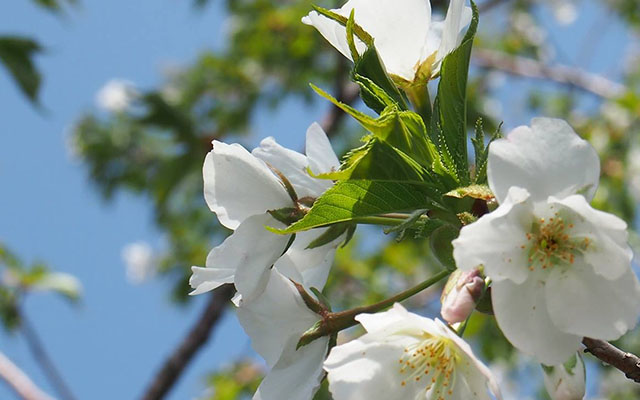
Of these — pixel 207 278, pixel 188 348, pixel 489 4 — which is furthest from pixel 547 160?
pixel 489 4

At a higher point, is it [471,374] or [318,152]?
[318,152]

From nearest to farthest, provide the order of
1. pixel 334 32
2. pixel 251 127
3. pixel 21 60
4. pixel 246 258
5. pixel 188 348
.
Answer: pixel 246 258, pixel 334 32, pixel 21 60, pixel 188 348, pixel 251 127

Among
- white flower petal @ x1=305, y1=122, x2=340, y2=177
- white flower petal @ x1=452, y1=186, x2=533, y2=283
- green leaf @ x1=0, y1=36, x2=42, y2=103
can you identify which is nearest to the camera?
white flower petal @ x1=452, y1=186, x2=533, y2=283

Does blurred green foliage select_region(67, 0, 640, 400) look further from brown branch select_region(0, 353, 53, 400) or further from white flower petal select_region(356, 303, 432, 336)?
white flower petal select_region(356, 303, 432, 336)

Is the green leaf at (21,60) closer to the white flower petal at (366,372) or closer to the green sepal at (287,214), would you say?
the green sepal at (287,214)

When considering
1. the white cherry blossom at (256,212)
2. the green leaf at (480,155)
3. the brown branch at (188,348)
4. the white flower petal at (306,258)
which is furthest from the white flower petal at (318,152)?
the brown branch at (188,348)

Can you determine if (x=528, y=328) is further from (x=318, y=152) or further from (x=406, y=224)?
(x=318, y=152)

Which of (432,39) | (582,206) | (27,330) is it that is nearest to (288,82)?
(27,330)

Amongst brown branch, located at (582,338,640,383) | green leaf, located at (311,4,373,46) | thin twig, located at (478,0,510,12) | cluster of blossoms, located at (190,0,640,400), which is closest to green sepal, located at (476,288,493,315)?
cluster of blossoms, located at (190,0,640,400)
